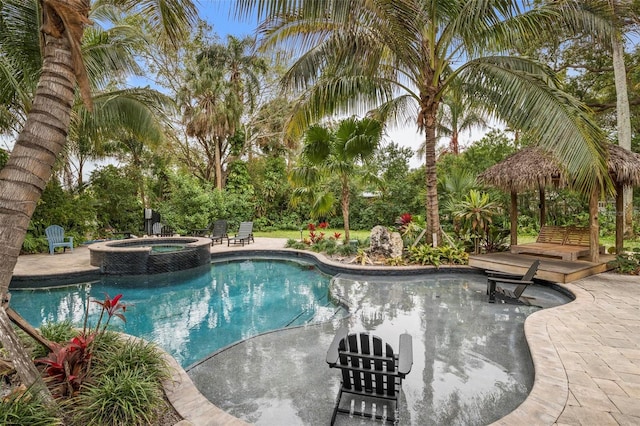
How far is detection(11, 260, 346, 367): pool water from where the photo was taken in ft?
17.8

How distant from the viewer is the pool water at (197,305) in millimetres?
5434

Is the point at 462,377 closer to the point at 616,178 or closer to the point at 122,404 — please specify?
the point at 122,404

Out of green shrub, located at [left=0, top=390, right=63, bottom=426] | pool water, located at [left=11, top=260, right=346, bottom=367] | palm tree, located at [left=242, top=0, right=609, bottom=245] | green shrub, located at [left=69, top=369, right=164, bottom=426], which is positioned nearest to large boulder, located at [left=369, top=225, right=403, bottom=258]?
palm tree, located at [left=242, top=0, right=609, bottom=245]

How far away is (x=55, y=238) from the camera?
11.3 metres

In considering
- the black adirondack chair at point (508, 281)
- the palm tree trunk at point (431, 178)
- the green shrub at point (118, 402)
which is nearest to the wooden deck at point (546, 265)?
the black adirondack chair at point (508, 281)

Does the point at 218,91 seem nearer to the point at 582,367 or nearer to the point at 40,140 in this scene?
the point at 40,140

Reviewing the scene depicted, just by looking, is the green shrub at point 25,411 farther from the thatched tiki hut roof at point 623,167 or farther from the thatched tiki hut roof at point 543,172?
the thatched tiki hut roof at point 623,167

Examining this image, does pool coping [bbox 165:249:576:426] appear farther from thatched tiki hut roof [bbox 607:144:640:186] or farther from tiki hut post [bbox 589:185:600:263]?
thatched tiki hut roof [bbox 607:144:640:186]

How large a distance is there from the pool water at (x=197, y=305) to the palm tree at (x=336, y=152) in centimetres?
308

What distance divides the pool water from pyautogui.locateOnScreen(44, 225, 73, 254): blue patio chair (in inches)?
153

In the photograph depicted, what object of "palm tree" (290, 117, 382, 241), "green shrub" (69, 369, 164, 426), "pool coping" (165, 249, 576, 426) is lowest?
"pool coping" (165, 249, 576, 426)

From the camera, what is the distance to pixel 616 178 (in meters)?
7.85

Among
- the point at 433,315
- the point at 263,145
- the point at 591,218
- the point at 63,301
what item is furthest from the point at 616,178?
the point at 263,145

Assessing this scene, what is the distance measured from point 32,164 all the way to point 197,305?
5.09 m
